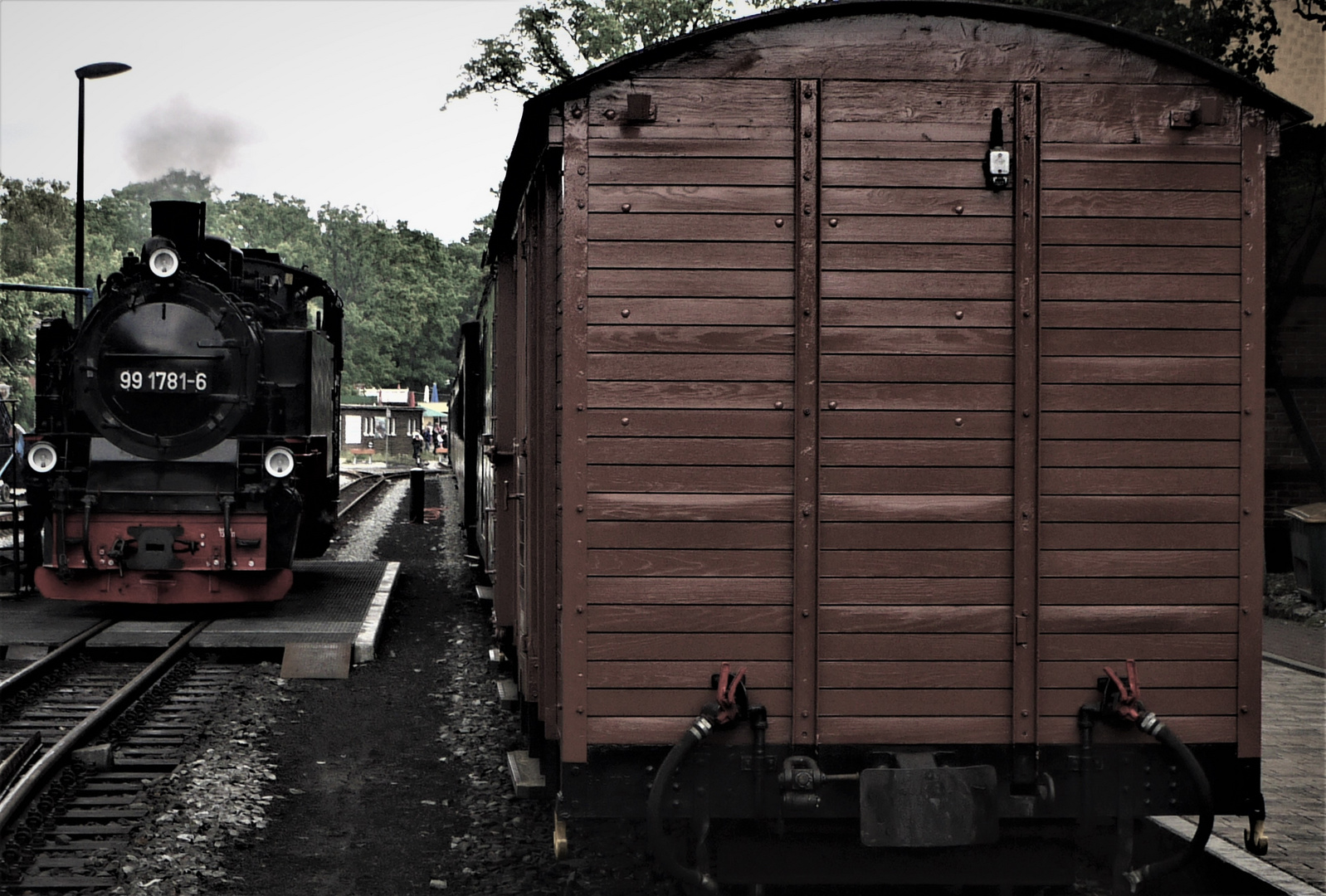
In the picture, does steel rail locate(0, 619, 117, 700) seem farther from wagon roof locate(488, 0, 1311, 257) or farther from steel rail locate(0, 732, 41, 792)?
wagon roof locate(488, 0, 1311, 257)

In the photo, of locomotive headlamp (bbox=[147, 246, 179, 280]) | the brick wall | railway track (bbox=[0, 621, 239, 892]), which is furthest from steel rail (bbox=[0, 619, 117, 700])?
the brick wall

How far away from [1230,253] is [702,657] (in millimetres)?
2171

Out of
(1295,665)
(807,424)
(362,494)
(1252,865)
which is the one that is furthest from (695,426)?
(362,494)

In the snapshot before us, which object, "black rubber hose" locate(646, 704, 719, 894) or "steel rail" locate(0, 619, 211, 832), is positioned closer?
"black rubber hose" locate(646, 704, 719, 894)

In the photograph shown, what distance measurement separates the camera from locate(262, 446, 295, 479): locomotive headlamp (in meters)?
10.6

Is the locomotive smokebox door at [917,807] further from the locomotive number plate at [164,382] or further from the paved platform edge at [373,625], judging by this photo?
the locomotive number plate at [164,382]

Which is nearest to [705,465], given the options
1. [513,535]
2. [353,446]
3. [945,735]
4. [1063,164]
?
[945,735]

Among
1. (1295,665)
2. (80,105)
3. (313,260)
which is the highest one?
(313,260)

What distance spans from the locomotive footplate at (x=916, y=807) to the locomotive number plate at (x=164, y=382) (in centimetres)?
832

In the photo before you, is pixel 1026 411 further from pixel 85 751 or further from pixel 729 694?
pixel 85 751

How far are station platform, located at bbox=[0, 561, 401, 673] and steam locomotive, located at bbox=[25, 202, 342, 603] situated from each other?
0.32 metres

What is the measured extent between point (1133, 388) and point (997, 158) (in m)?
0.87

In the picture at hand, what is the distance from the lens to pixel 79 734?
6941mm

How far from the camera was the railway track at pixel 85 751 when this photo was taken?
17.5ft
